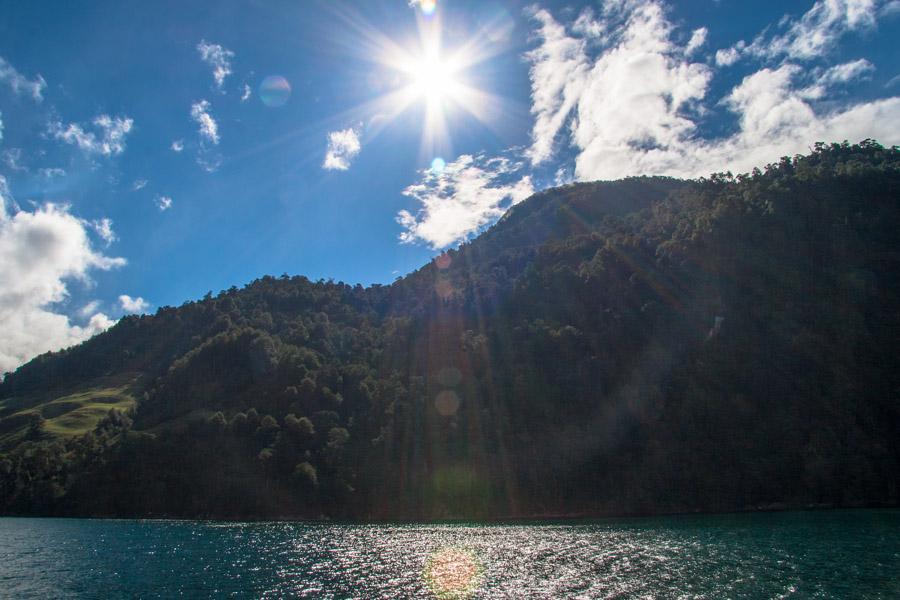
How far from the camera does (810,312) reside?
506 feet

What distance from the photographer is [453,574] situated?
184 ft

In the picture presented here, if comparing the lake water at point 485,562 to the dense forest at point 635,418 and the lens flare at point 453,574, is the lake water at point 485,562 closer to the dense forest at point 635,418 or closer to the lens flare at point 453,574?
the lens flare at point 453,574

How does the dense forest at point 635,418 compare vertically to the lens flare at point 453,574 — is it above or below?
above

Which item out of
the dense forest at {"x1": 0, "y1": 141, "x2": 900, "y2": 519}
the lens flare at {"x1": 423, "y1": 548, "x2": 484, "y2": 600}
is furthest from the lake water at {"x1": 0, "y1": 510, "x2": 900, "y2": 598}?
the dense forest at {"x1": 0, "y1": 141, "x2": 900, "y2": 519}

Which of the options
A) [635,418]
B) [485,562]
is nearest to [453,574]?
[485,562]

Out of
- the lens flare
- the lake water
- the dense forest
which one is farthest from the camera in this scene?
the dense forest

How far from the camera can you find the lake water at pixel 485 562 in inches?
1933

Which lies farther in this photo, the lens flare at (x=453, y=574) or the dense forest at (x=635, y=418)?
the dense forest at (x=635, y=418)

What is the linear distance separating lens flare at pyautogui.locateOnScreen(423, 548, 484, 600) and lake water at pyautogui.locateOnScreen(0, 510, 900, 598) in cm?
18

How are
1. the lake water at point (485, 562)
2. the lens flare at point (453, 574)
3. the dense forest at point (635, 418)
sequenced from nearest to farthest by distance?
1. the lens flare at point (453, 574)
2. the lake water at point (485, 562)
3. the dense forest at point (635, 418)

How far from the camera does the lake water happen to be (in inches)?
1933

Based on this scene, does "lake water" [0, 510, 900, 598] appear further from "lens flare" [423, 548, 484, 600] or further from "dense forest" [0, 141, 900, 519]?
"dense forest" [0, 141, 900, 519]

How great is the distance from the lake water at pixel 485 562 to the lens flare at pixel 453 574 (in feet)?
0.60

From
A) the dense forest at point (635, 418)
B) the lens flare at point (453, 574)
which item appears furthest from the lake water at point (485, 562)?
the dense forest at point (635, 418)
